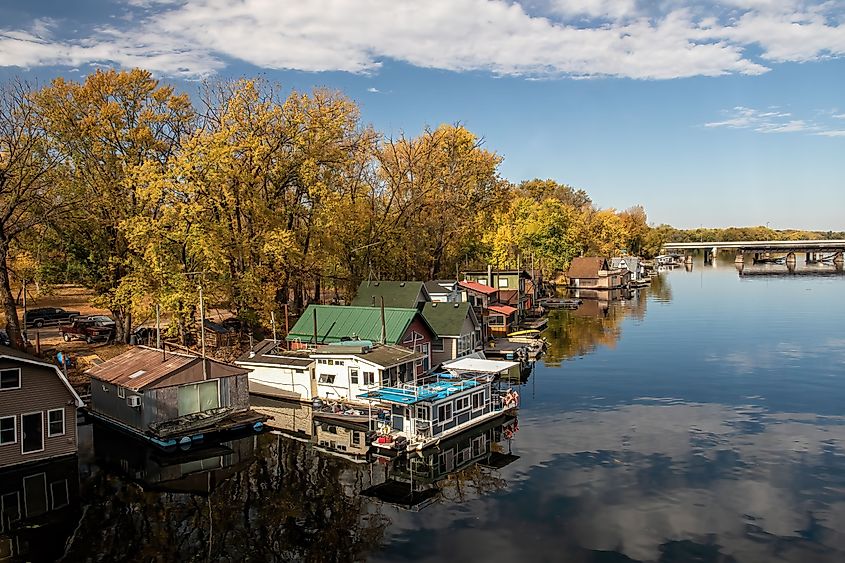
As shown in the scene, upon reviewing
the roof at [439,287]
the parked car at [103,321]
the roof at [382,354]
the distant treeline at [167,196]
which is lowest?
the roof at [382,354]

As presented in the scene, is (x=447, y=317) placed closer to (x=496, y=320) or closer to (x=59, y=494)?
(x=496, y=320)

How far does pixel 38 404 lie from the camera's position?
29.3 m

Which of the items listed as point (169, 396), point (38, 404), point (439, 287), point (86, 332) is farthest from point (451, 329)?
point (38, 404)

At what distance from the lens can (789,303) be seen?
97188mm

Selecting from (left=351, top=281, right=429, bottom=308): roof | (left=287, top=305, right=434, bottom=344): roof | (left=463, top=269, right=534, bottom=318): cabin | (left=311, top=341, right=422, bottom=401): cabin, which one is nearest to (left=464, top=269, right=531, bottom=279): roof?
(left=463, top=269, right=534, bottom=318): cabin

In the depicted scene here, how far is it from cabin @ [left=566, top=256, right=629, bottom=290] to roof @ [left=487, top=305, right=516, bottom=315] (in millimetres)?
50428

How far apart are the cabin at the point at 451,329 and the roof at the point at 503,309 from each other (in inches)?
779

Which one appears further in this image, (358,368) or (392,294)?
(392,294)

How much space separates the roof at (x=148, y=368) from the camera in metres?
35.2

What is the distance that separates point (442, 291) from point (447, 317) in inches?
478

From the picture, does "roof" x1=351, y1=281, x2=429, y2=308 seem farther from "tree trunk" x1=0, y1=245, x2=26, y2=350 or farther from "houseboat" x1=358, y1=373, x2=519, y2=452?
"tree trunk" x1=0, y1=245, x2=26, y2=350

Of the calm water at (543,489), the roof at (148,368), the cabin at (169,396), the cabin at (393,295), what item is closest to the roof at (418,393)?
the calm water at (543,489)

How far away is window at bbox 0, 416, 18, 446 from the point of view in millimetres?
28547

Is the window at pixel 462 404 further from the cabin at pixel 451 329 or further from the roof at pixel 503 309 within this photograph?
the roof at pixel 503 309
